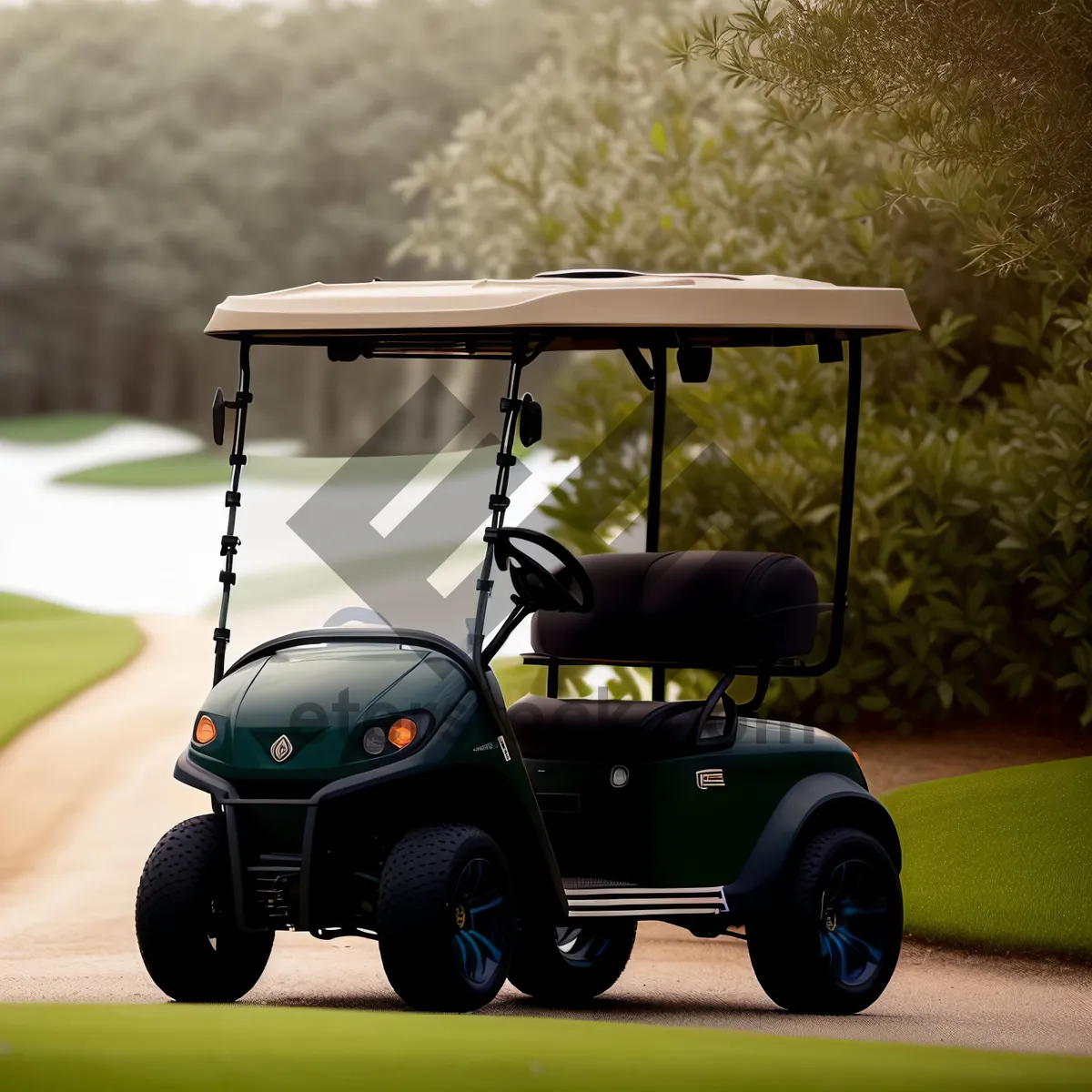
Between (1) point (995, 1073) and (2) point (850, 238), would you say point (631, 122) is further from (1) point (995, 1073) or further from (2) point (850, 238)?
(1) point (995, 1073)

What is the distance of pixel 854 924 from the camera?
6.95 metres

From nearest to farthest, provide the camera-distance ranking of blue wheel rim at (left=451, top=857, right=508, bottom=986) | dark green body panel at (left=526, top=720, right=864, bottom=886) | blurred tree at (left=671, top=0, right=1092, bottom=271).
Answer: blue wheel rim at (left=451, top=857, right=508, bottom=986)
dark green body panel at (left=526, top=720, right=864, bottom=886)
blurred tree at (left=671, top=0, right=1092, bottom=271)

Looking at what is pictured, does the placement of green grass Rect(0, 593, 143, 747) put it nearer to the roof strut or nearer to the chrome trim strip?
the roof strut

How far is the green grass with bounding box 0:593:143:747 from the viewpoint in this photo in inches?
683

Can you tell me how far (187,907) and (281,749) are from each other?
0.54 metres

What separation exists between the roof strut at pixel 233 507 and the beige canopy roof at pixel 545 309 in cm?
15

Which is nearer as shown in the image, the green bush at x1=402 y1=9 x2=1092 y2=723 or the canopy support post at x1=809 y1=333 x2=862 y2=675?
the canopy support post at x1=809 y1=333 x2=862 y2=675

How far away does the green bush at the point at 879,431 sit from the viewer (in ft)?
40.9

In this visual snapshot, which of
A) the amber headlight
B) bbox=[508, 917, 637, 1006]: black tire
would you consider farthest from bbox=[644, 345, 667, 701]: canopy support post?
the amber headlight

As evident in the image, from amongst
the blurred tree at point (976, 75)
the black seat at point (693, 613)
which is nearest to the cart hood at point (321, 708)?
the black seat at point (693, 613)

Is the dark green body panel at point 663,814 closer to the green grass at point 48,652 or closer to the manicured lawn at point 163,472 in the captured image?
the green grass at point 48,652

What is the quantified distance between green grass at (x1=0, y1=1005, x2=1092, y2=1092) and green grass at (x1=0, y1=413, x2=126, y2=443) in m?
41.8

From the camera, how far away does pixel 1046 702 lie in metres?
13.5

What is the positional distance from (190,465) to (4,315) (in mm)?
6702
